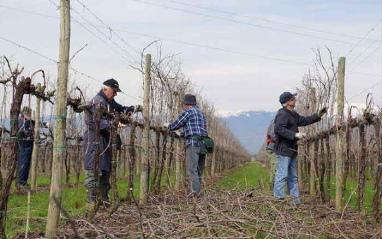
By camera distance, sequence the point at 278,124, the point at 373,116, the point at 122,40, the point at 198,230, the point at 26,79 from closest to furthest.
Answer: the point at 198,230 → the point at 26,79 → the point at 373,116 → the point at 278,124 → the point at 122,40

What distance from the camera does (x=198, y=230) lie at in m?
4.22

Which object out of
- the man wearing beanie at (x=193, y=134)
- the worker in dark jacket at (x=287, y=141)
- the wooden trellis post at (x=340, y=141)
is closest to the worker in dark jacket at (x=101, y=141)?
the man wearing beanie at (x=193, y=134)

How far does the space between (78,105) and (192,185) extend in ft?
8.26

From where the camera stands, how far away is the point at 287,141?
7863mm

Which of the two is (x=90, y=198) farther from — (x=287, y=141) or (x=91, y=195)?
(x=287, y=141)

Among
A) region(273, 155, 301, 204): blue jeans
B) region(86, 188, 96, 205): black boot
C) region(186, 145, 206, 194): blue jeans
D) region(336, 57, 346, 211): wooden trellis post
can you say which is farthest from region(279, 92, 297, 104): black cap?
region(86, 188, 96, 205): black boot

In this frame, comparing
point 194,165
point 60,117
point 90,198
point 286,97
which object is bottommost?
point 90,198

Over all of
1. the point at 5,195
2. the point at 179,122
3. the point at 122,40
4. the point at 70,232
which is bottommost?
the point at 70,232

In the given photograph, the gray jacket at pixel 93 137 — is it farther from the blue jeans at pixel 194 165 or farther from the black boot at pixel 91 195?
the blue jeans at pixel 194 165

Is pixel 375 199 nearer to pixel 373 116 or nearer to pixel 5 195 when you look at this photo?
pixel 373 116

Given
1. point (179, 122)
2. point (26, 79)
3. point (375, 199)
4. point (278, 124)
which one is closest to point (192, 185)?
point (179, 122)

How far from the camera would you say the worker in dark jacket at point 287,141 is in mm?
7750

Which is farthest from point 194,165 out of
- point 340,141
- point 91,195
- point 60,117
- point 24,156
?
point 24,156

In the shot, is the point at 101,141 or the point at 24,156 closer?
the point at 101,141
